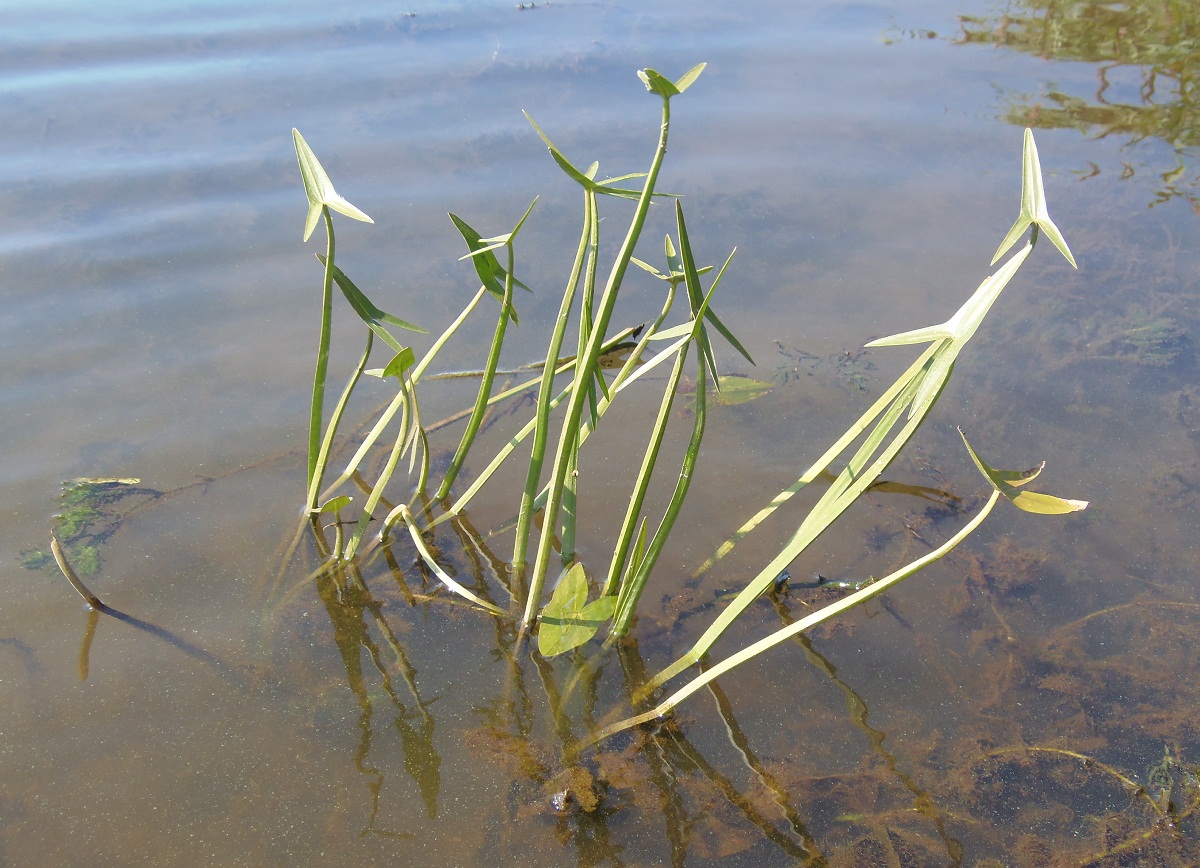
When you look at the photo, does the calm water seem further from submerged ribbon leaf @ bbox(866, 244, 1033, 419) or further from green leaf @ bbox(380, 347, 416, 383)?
submerged ribbon leaf @ bbox(866, 244, 1033, 419)

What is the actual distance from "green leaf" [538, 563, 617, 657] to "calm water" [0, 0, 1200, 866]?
0.21 m

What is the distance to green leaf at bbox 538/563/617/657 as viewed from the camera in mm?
1717

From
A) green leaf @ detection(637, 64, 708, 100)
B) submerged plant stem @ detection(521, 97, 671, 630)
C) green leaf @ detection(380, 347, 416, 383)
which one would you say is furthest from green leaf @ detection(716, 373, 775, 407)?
green leaf @ detection(637, 64, 708, 100)

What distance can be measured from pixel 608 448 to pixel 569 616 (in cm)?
87

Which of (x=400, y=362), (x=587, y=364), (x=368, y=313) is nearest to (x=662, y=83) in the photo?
(x=587, y=364)

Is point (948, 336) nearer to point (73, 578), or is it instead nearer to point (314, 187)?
point (314, 187)

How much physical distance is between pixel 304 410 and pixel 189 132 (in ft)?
6.14

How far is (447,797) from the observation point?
171cm

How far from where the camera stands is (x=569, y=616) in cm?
174

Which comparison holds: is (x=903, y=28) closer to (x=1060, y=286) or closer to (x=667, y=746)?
(x=1060, y=286)

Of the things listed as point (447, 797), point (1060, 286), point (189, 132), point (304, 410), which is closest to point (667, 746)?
point (447, 797)

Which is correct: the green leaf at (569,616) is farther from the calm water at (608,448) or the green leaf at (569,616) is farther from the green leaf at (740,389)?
the green leaf at (740,389)

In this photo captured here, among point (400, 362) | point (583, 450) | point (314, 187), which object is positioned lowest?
point (583, 450)

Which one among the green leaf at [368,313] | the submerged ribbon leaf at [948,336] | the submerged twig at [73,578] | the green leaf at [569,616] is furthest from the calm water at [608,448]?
the submerged ribbon leaf at [948,336]
